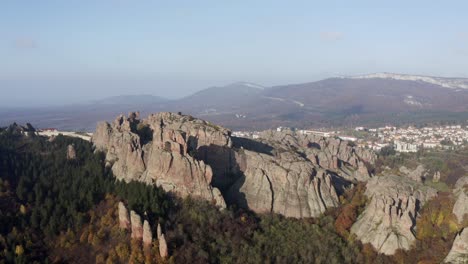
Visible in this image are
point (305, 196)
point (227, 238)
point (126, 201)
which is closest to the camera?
point (227, 238)

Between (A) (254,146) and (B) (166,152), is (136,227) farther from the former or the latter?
(A) (254,146)

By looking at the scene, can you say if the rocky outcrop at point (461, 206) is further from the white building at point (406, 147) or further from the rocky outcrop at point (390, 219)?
the white building at point (406, 147)

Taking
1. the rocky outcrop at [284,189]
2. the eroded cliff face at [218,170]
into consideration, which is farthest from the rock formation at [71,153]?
the rocky outcrop at [284,189]

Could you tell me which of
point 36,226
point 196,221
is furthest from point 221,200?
point 36,226

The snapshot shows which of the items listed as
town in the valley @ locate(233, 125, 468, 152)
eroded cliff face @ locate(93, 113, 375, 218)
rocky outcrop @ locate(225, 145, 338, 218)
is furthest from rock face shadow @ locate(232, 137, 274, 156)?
town in the valley @ locate(233, 125, 468, 152)

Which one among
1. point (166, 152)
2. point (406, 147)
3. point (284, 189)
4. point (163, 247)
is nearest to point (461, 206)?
point (284, 189)

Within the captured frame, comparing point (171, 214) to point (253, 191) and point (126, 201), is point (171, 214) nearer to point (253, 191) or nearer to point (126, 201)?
point (126, 201)

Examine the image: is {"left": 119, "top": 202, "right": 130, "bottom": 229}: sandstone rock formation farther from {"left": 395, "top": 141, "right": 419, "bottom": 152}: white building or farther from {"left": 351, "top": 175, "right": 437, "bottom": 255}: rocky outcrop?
{"left": 395, "top": 141, "right": 419, "bottom": 152}: white building
